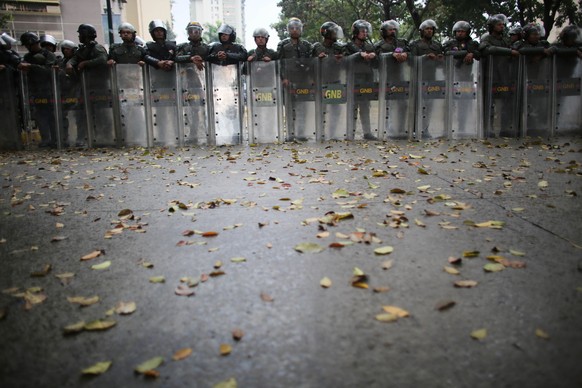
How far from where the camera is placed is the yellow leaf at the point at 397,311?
2438mm

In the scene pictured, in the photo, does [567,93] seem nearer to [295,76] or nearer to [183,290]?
[295,76]

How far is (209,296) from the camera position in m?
2.73

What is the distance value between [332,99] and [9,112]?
7594mm

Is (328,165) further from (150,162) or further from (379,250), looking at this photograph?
(379,250)

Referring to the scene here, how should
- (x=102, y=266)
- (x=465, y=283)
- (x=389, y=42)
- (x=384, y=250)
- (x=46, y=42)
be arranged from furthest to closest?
1. (x=46, y=42)
2. (x=389, y=42)
3. (x=384, y=250)
4. (x=102, y=266)
5. (x=465, y=283)

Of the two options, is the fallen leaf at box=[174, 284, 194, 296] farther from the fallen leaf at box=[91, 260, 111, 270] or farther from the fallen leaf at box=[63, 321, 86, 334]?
the fallen leaf at box=[91, 260, 111, 270]

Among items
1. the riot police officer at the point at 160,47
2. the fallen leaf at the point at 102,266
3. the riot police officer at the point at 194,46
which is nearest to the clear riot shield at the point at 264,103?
the riot police officer at the point at 194,46

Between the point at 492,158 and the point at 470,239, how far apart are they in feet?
15.9

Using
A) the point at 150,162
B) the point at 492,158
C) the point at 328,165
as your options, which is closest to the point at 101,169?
the point at 150,162

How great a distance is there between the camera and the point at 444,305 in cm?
252

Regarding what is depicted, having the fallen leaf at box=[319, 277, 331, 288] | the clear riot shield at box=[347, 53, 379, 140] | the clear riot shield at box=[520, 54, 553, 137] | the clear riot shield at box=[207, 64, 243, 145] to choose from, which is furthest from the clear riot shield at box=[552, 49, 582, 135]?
the fallen leaf at box=[319, 277, 331, 288]

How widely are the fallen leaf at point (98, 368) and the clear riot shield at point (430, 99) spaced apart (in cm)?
1017

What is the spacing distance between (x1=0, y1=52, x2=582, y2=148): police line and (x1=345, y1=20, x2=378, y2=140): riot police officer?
2 cm

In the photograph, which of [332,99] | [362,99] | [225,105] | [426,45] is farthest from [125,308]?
[426,45]
